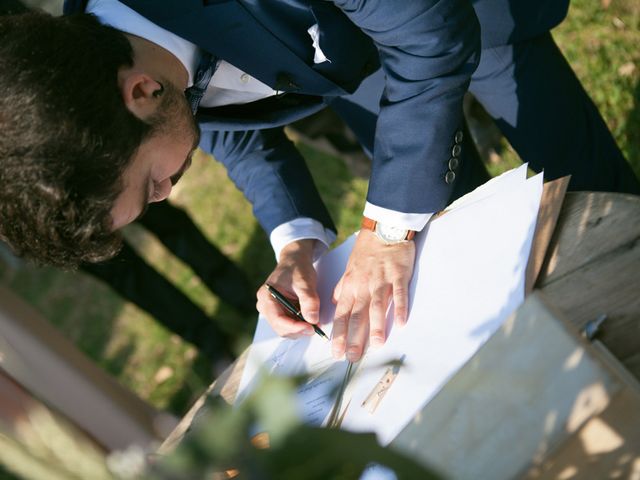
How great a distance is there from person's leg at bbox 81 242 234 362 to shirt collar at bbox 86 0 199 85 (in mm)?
1535

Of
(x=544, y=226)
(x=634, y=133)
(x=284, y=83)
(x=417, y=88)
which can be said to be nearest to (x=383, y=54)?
(x=417, y=88)

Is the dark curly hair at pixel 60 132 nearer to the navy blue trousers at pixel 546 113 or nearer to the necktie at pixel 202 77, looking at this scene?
the necktie at pixel 202 77

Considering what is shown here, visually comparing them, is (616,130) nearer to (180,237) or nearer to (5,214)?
(180,237)

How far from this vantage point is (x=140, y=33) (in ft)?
4.92

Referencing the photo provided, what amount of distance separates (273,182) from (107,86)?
697mm

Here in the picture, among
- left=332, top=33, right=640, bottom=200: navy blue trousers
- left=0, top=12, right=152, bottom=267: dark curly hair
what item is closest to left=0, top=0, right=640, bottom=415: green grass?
left=332, top=33, right=640, bottom=200: navy blue trousers

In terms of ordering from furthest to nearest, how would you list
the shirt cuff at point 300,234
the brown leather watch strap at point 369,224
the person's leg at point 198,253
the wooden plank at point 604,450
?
1. the person's leg at point 198,253
2. the shirt cuff at point 300,234
3. the brown leather watch strap at point 369,224
4. the wooden plank at point 604,450

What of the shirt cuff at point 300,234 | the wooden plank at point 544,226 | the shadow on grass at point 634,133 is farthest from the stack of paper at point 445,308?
the shadow on grass at point 634,133

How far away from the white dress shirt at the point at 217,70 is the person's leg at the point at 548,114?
0.50 m

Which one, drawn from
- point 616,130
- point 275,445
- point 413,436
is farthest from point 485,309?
point 616,130

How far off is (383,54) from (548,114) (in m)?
0.60

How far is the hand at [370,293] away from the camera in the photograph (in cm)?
144

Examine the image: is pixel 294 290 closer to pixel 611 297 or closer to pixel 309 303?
pixel 309 303

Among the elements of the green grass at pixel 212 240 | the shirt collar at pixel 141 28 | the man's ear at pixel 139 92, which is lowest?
the green grass at pixel 212 240
